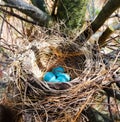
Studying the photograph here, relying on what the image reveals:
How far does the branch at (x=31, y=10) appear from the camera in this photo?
7.70 feet

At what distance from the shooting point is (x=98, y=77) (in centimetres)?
214

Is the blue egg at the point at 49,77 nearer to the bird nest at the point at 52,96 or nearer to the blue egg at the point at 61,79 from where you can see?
the blue egg at the point at 61,79

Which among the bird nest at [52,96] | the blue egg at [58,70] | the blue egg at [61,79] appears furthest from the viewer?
the blue egg at [58,70]

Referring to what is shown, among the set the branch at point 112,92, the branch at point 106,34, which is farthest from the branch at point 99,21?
the branch at point 112,92

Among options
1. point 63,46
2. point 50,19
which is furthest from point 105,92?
point 50,19

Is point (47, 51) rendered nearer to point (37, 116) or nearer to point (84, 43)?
point (84, 43)

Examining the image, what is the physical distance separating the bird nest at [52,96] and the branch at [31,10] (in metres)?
0.36

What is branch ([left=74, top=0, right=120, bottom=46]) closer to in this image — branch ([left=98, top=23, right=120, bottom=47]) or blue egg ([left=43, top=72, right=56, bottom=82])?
branch ([left=98, top=23, right=120, bottom=47])

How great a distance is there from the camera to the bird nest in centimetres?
210

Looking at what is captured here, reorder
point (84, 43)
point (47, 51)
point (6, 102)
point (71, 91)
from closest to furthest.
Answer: point (71, 91) < point (6, 102) < point (84, 43) < point (47, 51)

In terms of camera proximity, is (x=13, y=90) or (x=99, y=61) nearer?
(x=13, y=90)

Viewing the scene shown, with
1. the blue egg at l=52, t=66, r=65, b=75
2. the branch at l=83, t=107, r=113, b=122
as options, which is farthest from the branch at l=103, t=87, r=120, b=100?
the blue egg at l=52, t=66, r=65, b=75

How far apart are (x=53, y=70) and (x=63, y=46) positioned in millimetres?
145

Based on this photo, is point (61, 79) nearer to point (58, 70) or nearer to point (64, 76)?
point (64, 76)
